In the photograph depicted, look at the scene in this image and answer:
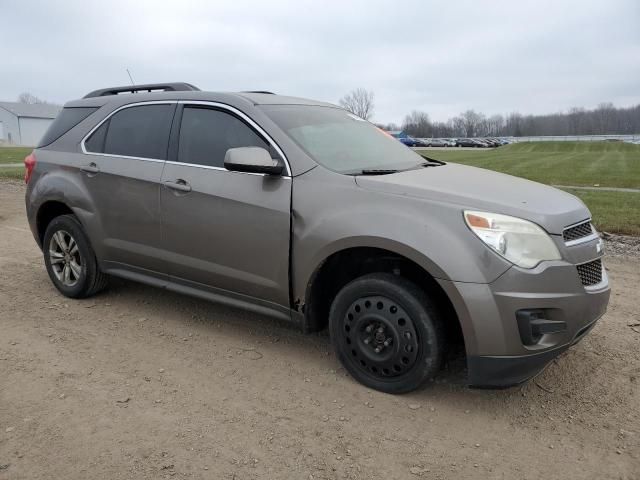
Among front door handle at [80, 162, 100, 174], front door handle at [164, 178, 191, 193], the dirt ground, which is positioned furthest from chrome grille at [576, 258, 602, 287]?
front door handle at [80, 162, 100, 174]

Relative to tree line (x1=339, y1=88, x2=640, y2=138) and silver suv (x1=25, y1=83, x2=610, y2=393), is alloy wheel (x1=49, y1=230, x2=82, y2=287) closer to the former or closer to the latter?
silver suv (x1=25, y1=83, x2=610, y2=393)

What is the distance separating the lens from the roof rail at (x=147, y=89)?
4609 mm

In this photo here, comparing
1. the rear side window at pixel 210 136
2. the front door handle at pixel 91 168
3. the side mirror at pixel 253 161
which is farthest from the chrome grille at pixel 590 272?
the front door handle at pixel 91 168

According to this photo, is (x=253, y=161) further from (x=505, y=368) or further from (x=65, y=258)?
(x=65, y=258)

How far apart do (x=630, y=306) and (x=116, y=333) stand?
14.3 ft

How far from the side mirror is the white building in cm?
7650

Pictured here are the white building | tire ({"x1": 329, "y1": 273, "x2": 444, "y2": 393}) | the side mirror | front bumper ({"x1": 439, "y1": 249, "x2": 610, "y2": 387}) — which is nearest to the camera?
front bumper ({"x1": 439, "y1": 249, "x2": 610, "y2": 387})

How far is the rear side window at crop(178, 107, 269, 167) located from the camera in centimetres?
388

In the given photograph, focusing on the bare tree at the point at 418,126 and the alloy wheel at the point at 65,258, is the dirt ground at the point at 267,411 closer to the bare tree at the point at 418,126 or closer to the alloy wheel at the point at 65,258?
the alloy wheel at the point at 65,258

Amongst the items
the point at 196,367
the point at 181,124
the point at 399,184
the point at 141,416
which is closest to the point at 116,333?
the point at 196,367

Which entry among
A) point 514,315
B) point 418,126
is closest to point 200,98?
point 514,315

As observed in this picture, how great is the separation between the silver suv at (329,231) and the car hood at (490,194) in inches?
0.5

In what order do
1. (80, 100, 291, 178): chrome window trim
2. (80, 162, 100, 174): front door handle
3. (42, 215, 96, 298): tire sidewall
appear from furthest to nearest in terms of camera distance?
(42, 215, 96, 298): tire sidewall, (80, 162, 100, 174): front door handle, (80, 100, 291, 178): chrome window trim

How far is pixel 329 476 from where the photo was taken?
2.63 meters
